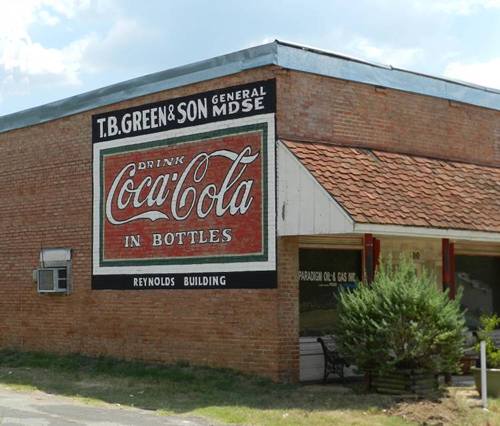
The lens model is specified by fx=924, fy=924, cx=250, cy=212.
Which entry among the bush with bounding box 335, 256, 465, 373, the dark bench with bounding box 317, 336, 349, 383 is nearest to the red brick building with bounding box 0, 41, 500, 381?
the dark bench with bounding box 317, 336, 349, 383

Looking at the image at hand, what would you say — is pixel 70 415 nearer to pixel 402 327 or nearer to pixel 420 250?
pixel 402 327

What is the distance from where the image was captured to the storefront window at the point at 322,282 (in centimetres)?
1619

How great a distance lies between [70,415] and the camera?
12516 mm

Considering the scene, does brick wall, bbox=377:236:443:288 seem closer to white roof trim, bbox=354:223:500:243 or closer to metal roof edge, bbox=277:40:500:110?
white roof trim, bbox=354:223:500:243

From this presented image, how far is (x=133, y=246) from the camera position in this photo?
1775 cm

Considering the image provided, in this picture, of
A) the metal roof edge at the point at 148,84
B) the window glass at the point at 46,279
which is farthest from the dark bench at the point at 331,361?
the window glass at the point at 46,279

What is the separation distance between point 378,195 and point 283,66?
107 inches

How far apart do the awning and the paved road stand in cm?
392

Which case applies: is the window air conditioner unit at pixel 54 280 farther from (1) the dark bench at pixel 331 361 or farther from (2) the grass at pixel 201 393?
(1) the dark bench at pixel 331 361

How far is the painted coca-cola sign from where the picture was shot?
614 inches

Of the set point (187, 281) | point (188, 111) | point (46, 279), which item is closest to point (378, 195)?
A: point (187, 281)

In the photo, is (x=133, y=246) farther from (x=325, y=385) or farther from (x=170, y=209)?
(x=325, y=385)

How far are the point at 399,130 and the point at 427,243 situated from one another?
222 centimetres

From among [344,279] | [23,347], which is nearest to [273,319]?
[344,279]
